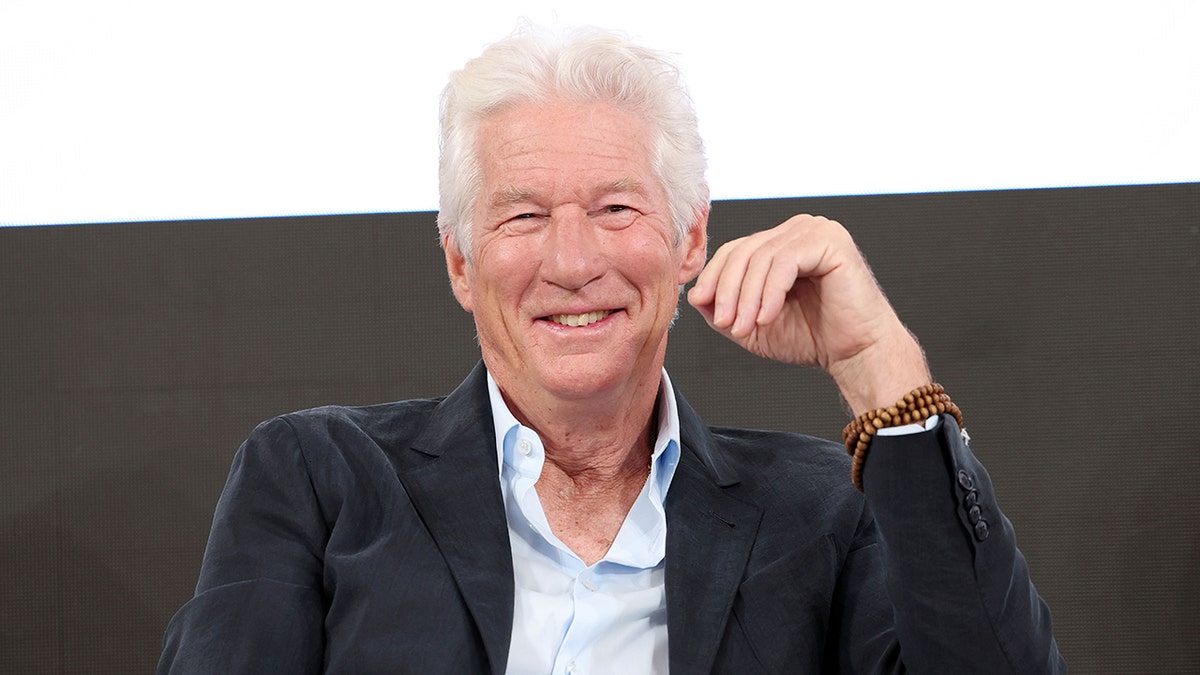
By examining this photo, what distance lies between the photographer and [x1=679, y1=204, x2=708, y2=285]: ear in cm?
167

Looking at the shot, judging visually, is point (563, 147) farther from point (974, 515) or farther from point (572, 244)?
point (974, 515)

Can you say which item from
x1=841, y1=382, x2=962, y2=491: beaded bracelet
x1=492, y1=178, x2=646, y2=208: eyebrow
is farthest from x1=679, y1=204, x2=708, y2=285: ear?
x1=841, y1=382, x2=962, y2=491: beaded bracelet

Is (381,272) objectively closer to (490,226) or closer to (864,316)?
(490,226)

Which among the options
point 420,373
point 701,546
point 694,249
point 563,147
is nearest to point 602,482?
point 701,546

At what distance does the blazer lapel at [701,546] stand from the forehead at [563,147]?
37 cm

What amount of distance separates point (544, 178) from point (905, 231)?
1990 mm

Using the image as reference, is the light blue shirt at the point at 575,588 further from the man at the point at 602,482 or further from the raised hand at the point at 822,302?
the raised hand at the point at 822,302

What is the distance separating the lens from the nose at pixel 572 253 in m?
1.49

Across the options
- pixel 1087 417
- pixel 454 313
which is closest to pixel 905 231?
pixel 1087 417

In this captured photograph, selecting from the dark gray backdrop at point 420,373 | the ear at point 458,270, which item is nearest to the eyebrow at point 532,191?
the ear at point 458,270

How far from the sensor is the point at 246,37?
10.6ft

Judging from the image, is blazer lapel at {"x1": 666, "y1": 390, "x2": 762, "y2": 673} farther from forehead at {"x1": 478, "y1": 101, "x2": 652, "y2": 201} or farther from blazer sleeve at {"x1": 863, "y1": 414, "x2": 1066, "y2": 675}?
forehead at {"x1": 478, "y1": 101, "x2": 652, "y2": 201}

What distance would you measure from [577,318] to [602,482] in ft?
0.85

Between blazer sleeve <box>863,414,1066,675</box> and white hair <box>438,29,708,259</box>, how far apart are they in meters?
0.48
